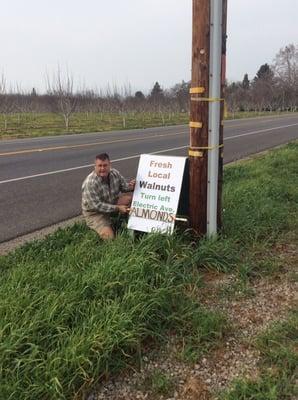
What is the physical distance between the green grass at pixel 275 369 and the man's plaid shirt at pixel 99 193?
2.38 m

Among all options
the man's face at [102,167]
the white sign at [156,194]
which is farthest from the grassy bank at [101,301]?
the man's face at [102,167]

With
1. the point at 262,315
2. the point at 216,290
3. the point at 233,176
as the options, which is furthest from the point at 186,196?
the point at 233,176

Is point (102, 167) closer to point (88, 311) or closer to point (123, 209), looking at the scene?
point (123, 209)

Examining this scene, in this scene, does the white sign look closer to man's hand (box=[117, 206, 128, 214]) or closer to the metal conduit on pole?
man's hand (box=[117, 206, 128, 214])

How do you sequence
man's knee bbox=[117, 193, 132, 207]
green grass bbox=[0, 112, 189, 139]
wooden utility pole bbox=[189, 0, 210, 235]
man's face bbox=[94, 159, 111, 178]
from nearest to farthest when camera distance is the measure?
wooden utility pole bbox=[189, 0, 210, 235], man's face bbox=[94, 159, 111, 178], man's knee bbox=[117, 193, 132, 207], green grass bbox=[0, 112, 189, 139]

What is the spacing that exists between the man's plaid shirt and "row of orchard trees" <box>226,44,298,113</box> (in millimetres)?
71417

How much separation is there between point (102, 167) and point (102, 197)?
13.7 inches

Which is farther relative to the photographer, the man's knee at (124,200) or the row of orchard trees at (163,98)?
the row of orchard trees at (163,98)

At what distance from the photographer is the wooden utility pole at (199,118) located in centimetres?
450

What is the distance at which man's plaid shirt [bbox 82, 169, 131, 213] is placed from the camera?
5109 mm

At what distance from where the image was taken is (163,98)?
7319cm

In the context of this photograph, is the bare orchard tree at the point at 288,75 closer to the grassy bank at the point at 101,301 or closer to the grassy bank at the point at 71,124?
the grassy bank at the point at 71,124

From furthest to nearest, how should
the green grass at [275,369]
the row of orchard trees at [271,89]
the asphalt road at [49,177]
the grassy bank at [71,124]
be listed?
the row of orchard trees at [271,89] → the grassy bank at [71,124] → the asphalt road at [49,177] → the green grass at [275,369]

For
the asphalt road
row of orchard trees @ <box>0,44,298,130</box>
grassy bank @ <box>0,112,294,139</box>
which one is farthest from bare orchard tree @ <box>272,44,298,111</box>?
the asphalt road
